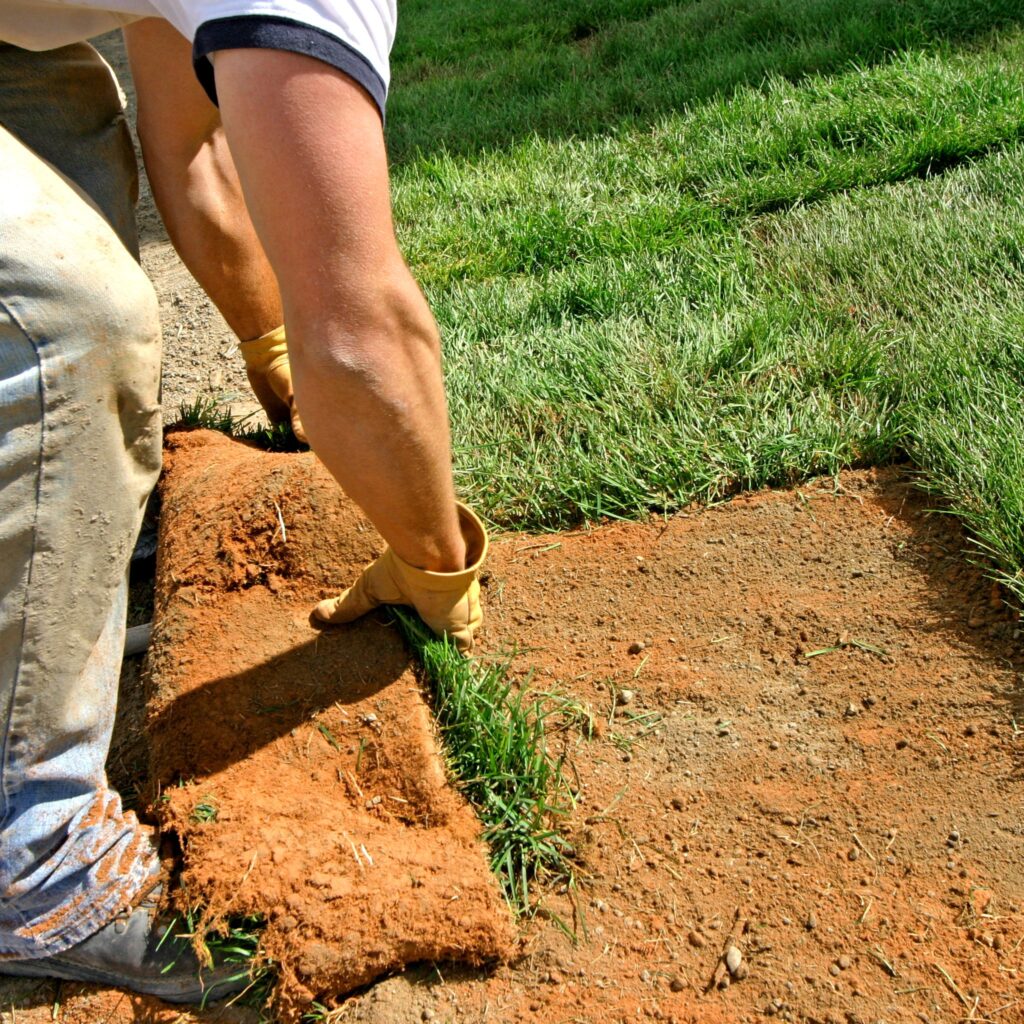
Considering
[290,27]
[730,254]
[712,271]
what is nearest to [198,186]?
[290,27]

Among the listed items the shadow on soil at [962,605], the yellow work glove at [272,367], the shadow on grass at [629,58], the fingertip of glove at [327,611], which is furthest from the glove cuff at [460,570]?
the shadow on grass at [629,58]

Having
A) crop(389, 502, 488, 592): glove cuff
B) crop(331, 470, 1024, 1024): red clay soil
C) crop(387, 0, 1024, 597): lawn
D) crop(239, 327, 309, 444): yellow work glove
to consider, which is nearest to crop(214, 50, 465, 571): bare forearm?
crop(389, 502, 488, 592): glove cuff

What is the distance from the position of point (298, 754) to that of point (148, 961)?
0.45 meters

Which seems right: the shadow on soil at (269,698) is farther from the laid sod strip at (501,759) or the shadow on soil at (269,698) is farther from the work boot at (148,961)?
the work boot at (148,961)

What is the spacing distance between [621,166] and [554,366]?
5.01ft

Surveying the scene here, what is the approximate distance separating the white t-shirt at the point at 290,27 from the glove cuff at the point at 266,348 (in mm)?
1172

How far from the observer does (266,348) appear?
283 centimetres

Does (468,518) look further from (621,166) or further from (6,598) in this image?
(621,166)

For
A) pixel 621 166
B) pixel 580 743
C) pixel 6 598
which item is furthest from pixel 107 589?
pixel 621 166

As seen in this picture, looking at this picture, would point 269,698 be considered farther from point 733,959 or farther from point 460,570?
point 733,959

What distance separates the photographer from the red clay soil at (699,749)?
66.6 inches

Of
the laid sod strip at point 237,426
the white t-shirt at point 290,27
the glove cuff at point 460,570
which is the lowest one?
the laid sod strip at point 237,426

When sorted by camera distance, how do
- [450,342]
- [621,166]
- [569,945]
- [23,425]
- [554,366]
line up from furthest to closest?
[621,166]
[450,342]
[554,366]
[569,945]
[23,425]

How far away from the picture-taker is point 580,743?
2.08 m
